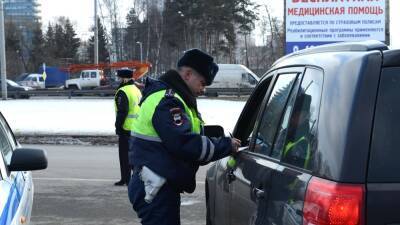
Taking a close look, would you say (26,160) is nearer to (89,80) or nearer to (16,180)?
(16,180)

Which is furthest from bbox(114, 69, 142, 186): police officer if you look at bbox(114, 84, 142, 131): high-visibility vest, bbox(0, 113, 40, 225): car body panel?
bbox(0, 113, 40, 225): car body panel

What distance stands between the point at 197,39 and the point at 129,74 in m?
68.1

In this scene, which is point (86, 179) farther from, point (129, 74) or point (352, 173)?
point (352, 173)

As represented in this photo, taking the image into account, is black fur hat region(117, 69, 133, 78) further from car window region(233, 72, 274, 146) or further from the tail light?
the tail light

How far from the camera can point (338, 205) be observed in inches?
87.2

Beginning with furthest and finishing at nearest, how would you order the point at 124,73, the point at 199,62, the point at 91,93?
the point at 91,93, the point at 124,73, the point at 199,62

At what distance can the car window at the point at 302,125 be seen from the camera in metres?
2.54

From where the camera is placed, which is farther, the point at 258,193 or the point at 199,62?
the point at 199,62

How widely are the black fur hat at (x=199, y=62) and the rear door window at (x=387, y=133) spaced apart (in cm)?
173

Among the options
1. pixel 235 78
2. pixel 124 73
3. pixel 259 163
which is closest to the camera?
pixel 259 163

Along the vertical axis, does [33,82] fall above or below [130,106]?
below

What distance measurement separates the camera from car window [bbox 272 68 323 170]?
254 centimetres

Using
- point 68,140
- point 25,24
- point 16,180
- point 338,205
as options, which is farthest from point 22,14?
point 338,205

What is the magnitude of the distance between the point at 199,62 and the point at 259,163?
3.28 ft
